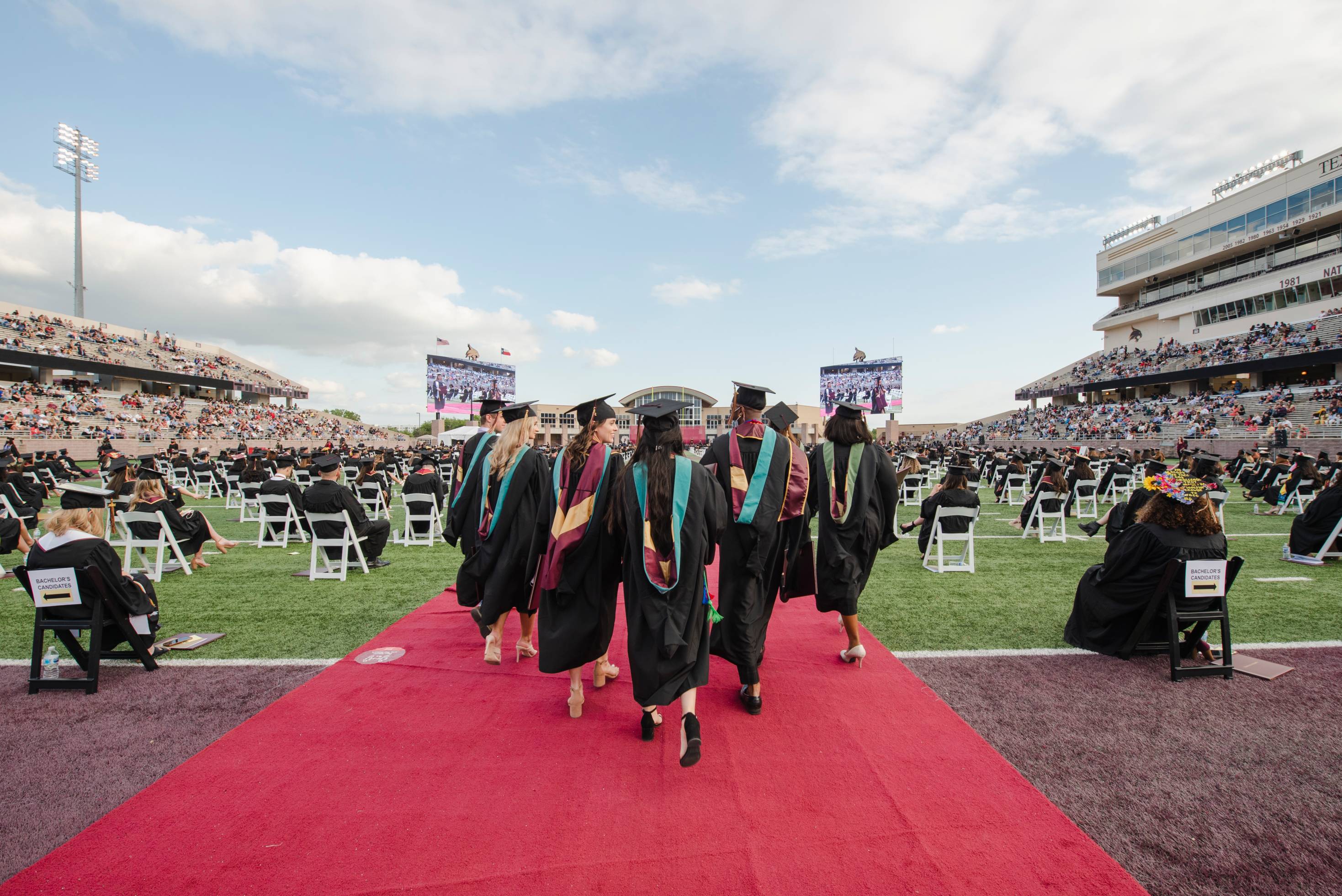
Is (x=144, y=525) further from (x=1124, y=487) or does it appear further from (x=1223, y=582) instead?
(x=1124, y=487)

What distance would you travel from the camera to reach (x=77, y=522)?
389 cm

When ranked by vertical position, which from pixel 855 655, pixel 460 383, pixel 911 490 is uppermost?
pixel 460 383

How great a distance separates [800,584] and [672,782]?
1649mm

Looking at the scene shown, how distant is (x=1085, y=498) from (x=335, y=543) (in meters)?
14.2

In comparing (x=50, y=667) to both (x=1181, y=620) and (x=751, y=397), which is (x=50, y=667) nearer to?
(x=751, y=397)

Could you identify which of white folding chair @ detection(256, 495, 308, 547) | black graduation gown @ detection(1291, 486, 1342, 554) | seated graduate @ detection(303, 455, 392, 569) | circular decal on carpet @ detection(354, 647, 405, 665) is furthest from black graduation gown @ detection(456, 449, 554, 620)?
black graduation gown @ detection(1291, 486, 1342, 554)

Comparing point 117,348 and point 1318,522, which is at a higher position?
point 117,348

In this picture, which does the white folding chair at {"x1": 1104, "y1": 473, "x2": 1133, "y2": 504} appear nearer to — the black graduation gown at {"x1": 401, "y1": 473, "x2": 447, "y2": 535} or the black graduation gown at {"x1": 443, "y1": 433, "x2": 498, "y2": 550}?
the black graduation gown at {"x1": 401, "y1": 473, "x2": 447, "y2": 535}

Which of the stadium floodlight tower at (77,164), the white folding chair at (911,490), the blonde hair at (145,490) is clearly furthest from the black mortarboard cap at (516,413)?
the stadium floodlight tower at (77,164)

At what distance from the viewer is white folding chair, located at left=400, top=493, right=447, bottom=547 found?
8.57m

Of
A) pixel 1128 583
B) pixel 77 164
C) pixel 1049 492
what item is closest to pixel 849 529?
pixel 1128 583

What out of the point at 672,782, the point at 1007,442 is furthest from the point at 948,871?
the point at 1007,442

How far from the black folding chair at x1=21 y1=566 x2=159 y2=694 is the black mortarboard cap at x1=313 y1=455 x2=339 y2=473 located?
2766 millimetres

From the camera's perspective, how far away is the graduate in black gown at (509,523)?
4102 mm
